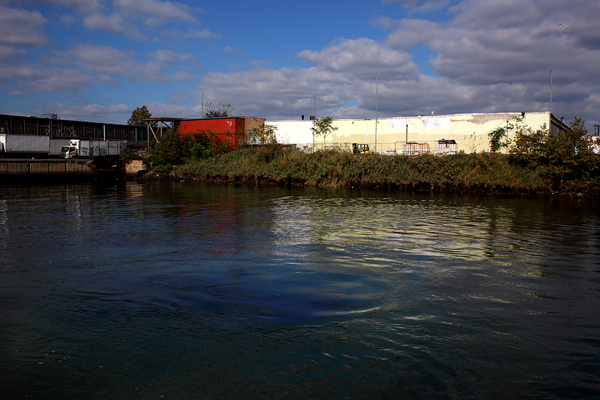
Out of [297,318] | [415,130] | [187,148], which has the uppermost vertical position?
[415,130]

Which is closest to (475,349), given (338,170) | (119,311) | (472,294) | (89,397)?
(472,294)

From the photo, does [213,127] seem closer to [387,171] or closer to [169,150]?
[169,150]

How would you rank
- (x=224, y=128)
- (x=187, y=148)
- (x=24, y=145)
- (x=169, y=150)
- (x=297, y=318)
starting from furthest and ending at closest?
1. (x=224, y=128)
2. (x=187, y=148)
3. (x=169, y=150)
4. (x=24, y=145)
5. (x=297, y=318)

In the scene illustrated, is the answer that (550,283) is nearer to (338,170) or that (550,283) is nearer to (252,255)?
(252,255)

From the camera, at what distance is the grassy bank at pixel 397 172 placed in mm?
26547

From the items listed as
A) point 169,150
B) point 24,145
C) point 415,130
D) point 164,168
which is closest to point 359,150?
point 415,130

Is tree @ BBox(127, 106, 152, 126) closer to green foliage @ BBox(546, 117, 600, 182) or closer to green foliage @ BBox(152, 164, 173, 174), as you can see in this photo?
green foliage @ BBox(152, 164, 173, 174)

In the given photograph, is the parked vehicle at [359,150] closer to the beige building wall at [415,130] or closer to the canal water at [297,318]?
the beige building wall at [415,130]

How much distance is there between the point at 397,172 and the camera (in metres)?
30.9

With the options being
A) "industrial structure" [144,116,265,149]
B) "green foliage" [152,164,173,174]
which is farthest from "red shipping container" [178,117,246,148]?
"green foliage" [152,164,173,174]

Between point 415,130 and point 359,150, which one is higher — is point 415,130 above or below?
above

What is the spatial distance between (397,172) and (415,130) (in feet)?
→ 65.7

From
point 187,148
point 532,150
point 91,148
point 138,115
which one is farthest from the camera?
point 138,115

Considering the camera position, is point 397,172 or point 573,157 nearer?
point 573,157
